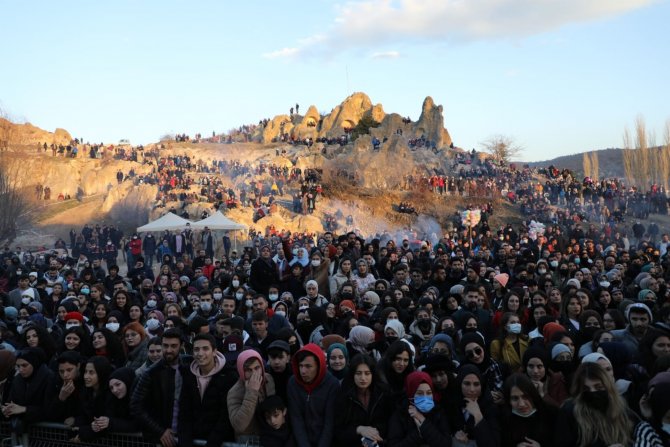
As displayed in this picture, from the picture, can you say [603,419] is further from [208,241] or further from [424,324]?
[208,241]

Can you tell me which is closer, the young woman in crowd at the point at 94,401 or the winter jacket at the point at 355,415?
the winter jacket at the point at 355,415

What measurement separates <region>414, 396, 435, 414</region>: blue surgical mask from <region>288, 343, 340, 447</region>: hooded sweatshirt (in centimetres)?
64

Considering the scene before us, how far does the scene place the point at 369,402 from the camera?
15.6 ft

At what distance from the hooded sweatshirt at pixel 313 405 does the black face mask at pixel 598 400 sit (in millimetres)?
1753

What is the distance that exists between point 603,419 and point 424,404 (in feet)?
3.76

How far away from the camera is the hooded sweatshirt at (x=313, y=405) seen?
4633mm

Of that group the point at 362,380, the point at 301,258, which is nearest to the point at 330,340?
the point at 362,380

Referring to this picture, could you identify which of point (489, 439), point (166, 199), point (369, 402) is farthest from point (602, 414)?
point (166, 199)

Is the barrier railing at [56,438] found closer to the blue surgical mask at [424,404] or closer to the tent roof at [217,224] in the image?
the blue surgical mask at [424,404]

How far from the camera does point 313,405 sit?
472 centimetres

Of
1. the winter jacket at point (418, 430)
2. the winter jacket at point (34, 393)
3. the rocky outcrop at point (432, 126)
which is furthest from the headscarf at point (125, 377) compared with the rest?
the rocky outcrop at point (432, 126)

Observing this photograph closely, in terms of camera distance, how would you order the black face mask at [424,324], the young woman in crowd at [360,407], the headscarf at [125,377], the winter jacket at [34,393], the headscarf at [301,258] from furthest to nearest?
the headscarf at [301,258] → the black face mask at [424,324] → the winter jacket at [34,393] → the headscarf at [125,377] → the young woman in crowd at [360,407]

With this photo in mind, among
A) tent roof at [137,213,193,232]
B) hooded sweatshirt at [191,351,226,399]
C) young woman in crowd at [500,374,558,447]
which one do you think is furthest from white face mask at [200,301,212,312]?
tent roof at [137,213,193,232]

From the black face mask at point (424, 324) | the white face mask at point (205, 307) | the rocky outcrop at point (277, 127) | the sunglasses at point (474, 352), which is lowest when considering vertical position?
the black face mask at point (424, 324)
